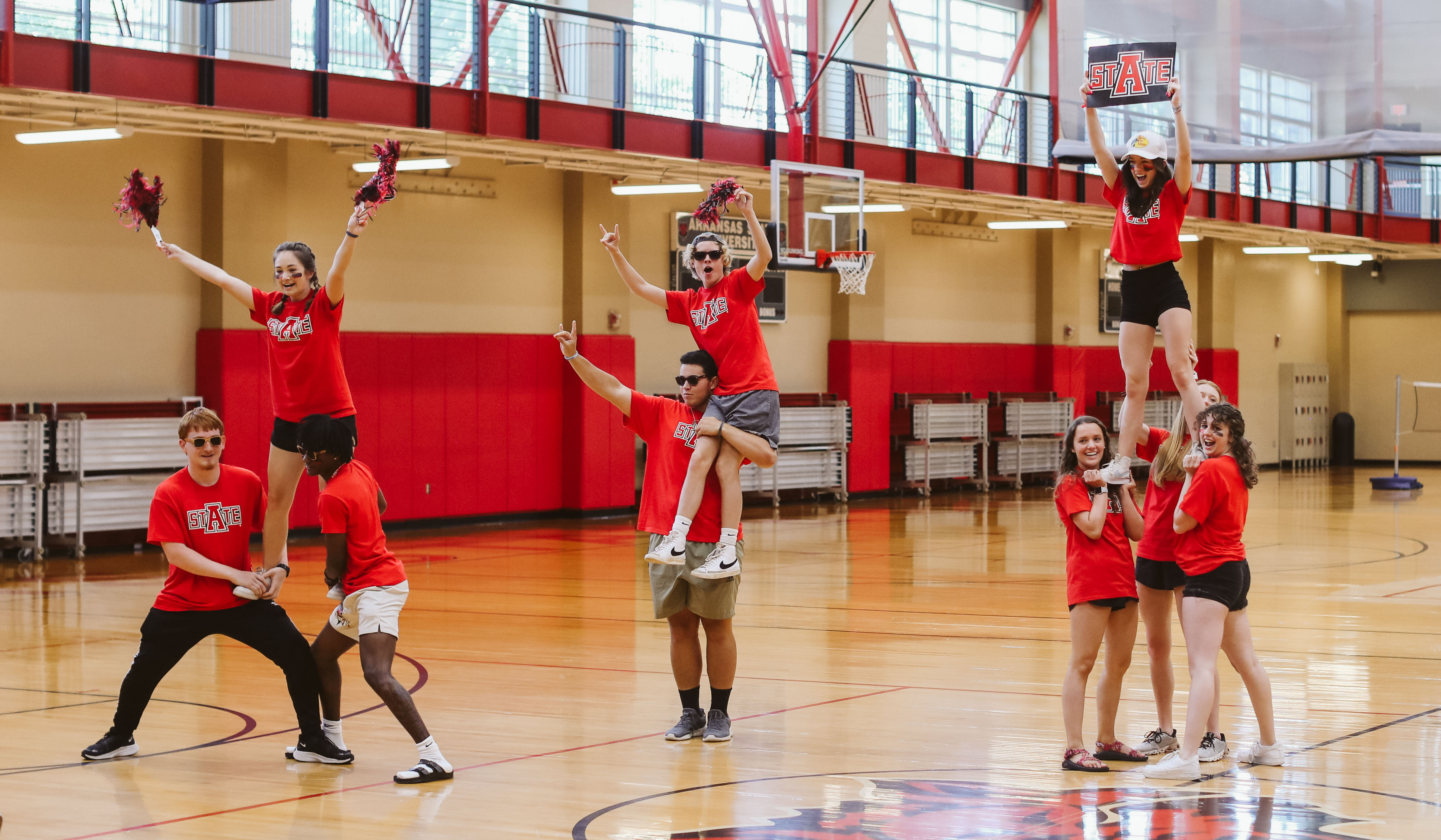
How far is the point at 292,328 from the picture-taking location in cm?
752

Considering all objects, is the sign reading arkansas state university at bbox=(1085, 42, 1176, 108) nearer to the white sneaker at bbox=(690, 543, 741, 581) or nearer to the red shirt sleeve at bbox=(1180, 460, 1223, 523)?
the red shirt sleeve at bbox=(1180, 460, 1223, 523)

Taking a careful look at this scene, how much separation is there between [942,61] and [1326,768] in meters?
22.0

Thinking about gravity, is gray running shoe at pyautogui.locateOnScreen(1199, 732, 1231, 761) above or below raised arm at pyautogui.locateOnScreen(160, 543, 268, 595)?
below

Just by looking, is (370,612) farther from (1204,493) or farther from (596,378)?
(1204,493)

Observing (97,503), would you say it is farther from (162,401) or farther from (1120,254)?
(1120,254)

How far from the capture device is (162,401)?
16.9m

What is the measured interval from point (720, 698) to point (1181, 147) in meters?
3.52

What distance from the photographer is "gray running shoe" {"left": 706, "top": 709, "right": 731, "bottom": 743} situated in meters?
7.30

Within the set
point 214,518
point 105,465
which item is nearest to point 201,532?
point 214,518

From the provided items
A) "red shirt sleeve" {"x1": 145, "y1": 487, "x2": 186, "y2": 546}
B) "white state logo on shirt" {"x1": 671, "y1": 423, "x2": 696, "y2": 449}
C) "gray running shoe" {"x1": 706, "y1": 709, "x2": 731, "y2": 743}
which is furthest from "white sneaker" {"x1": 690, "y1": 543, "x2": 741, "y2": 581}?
"red shirt sleeve" {"x1": 145, "y1": 487, "x2": 186, "y2": 546}

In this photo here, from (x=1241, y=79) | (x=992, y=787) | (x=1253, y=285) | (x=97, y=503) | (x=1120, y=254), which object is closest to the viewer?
(x=992, y=787)

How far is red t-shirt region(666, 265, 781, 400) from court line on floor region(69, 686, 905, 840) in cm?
181

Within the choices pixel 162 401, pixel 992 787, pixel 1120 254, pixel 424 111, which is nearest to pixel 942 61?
pixel 424 111

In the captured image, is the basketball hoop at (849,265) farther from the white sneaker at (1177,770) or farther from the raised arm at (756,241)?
the white sneaker at (1177,770)
